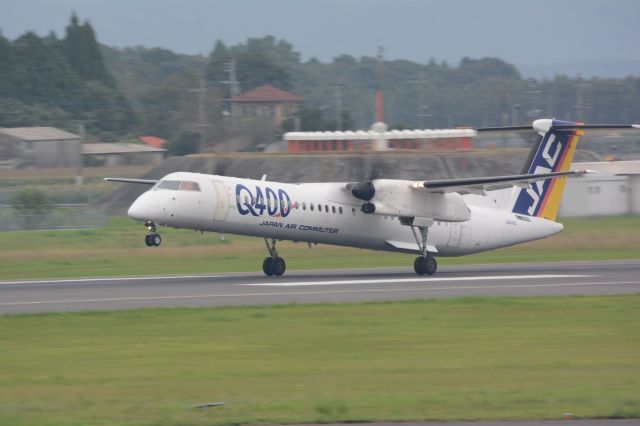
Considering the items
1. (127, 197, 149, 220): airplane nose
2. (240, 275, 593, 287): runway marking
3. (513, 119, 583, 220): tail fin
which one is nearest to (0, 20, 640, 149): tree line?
(513, 119, 583, 220): tail fin

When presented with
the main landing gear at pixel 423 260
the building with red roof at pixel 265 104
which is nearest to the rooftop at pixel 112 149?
the building with red roof at pixel 265 104

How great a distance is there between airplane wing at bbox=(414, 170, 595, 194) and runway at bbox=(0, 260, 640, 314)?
9.21 feet

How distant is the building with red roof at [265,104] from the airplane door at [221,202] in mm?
75214

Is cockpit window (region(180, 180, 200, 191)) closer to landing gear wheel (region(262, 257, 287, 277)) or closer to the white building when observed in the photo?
landing gear wheel (region(262, 257, 287, 277))

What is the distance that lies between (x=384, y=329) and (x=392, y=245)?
11421 mm

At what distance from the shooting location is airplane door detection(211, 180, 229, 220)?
89.3 ft

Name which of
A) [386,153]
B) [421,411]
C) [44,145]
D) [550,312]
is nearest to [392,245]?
[550,312]

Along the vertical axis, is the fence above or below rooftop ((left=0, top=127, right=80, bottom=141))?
below

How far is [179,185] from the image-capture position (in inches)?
1062

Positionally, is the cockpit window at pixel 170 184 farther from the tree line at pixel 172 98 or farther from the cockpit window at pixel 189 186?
the tree line at pixel 172 98

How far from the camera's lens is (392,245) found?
1209 inches

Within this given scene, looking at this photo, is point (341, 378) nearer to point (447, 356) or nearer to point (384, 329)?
point (447, 356)

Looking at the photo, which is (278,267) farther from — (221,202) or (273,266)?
(221,202)

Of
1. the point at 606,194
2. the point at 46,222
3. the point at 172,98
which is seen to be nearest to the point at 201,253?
the point at 46,222
